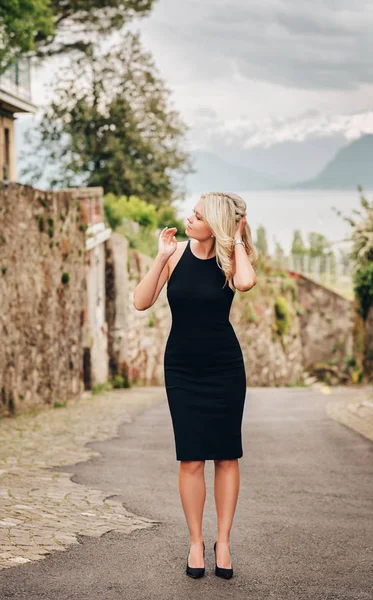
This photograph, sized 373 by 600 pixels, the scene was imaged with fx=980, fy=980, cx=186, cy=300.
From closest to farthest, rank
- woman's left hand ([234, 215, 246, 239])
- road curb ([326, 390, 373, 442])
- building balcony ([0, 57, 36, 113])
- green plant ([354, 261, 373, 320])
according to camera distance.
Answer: woman's left hand ([234, 215, 246, 239]) < road curb ([326, 390, 373, 442]) < green plant ([354, 261, 373, 320]) < building balcony ([0, 57, 36, 113])

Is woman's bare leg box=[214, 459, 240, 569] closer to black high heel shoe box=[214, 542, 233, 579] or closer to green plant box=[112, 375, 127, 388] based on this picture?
black high heel shoe box=[214, 542, 233, 579]

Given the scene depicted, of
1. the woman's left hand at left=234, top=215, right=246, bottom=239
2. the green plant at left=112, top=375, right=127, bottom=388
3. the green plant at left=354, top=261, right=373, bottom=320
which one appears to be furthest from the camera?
the green plant at left=354, top=261, right=373, bottom=320

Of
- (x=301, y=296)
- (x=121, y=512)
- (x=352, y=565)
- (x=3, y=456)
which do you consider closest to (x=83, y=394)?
(x=3, y=456)

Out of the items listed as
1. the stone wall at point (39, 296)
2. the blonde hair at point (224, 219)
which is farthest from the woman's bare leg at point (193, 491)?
the stone wall at point (39, 296)

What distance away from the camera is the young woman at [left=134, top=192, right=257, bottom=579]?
195 inches

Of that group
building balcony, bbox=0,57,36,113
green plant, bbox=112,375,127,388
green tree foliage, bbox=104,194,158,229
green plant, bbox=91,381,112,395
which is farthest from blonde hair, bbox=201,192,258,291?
building balcony, bbox=0,57,36,113

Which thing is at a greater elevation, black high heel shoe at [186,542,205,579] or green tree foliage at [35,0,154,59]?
green tree foliage at [35,0,154,59]

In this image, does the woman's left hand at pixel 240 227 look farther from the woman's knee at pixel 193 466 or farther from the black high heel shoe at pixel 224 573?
the black high heel shoe at pixel 224 573

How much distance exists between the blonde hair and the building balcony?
1070 inches

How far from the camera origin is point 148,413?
48.5 ft

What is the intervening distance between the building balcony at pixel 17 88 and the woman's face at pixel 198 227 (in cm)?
2710

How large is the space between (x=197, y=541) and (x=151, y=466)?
150 inches

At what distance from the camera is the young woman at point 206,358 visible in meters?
4.95

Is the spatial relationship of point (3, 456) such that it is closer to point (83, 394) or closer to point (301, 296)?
point (83, 394)
